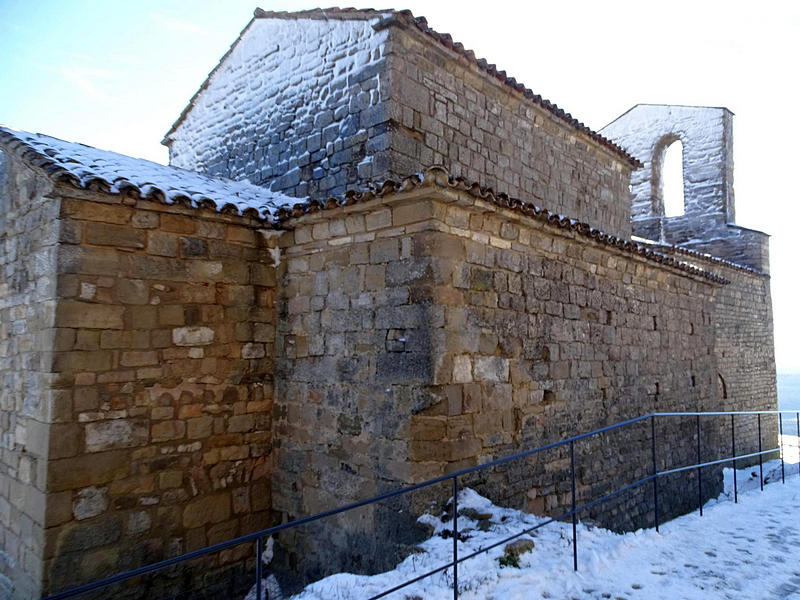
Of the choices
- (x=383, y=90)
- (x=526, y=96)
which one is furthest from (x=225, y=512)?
(x=526, y=96)

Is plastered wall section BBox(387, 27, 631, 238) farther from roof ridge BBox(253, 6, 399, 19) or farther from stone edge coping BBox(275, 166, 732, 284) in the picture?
stone edge coping BBox(275, 166, 732, 284)

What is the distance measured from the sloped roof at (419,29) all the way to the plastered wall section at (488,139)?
93 millimetres

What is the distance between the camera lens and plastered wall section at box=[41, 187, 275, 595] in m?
4.82

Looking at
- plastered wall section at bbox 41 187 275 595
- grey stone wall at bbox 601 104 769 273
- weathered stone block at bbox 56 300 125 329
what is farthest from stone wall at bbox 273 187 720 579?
grey stone wall at bbox 601 104 769 273

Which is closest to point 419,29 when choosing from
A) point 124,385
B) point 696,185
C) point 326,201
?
point 326,201

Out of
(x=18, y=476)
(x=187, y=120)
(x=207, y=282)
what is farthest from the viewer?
(x=187, y=120)

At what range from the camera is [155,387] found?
529 centimetres

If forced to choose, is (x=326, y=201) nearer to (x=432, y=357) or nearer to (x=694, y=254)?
(x=432, y=357)

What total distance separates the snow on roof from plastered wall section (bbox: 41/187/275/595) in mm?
133

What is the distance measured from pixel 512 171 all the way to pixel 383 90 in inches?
109

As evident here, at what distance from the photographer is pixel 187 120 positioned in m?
10.6

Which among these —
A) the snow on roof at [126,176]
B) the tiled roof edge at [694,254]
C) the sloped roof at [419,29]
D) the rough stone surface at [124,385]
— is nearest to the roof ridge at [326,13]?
the sloped roof at [419,29]

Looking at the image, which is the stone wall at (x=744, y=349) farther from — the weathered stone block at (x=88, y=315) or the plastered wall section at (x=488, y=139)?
the weathered stone block at (x=88, y=315)

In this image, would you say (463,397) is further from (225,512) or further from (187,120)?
(187,120)
